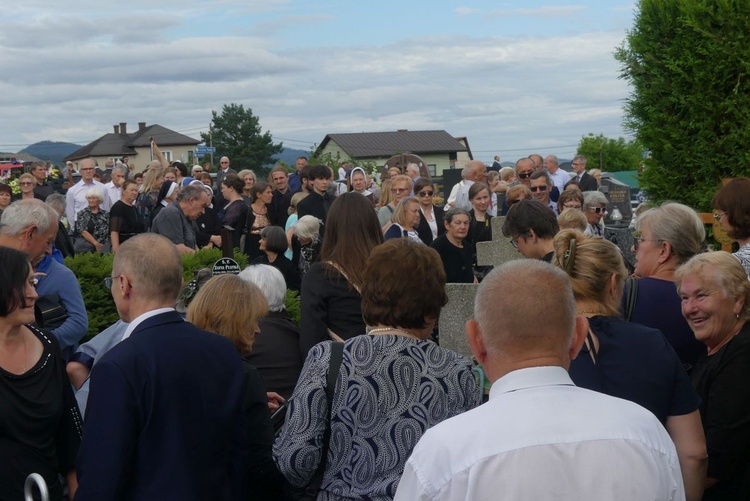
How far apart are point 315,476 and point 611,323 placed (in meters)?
1.28

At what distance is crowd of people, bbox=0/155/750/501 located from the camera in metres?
2.14

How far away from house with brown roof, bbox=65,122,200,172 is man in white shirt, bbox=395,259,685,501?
121m

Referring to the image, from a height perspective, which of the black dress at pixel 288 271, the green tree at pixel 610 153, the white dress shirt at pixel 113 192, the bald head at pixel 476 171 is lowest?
the green tree at pixel 610 153

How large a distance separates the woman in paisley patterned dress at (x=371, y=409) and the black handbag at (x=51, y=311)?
7.89 ft

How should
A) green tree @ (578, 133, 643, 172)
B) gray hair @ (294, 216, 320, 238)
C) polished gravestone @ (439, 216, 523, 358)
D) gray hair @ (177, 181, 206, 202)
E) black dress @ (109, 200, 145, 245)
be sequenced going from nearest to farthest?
polished gravestone @ (439, 216, 523, 358)
gray hair @ (294, 216, 320, 238)
gray hair @ (177, 181, 206, 202)
black dress @ (109, 200, 145, 245)
green tree @ (578, 133, 643, 172)

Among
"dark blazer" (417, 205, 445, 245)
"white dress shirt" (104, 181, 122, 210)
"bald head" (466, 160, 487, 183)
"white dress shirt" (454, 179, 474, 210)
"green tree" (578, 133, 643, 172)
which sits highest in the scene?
"bald head" (466, 160, 487, 183)

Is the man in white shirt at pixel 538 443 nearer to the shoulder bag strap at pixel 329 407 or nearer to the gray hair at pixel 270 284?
the shoulder bag strap at pixel 329 407

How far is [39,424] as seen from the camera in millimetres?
3814

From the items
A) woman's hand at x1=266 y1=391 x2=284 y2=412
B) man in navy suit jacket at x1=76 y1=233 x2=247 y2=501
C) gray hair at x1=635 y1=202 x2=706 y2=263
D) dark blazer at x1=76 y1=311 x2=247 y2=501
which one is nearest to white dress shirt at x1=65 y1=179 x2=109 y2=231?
woman's hand at x1=266 y1=391 x2=284 y2=412

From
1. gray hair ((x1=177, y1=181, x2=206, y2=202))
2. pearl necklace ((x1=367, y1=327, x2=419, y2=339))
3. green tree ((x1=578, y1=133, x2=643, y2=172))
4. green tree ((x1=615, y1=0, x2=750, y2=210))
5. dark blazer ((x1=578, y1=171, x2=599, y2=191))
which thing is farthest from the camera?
green tree ((x1=578, y1=133, x2=643, y2=172))

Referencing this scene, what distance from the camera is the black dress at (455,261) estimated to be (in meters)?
9.81

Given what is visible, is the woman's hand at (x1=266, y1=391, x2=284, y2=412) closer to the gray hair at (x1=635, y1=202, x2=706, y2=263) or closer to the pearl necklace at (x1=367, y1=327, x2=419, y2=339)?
the pearl necklace at (x1=367, y1=327, x2=419, y2=339)

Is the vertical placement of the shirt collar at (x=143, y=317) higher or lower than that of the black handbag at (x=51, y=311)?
higher

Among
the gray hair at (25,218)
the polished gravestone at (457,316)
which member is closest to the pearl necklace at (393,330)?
the gray hair at (25,218)
